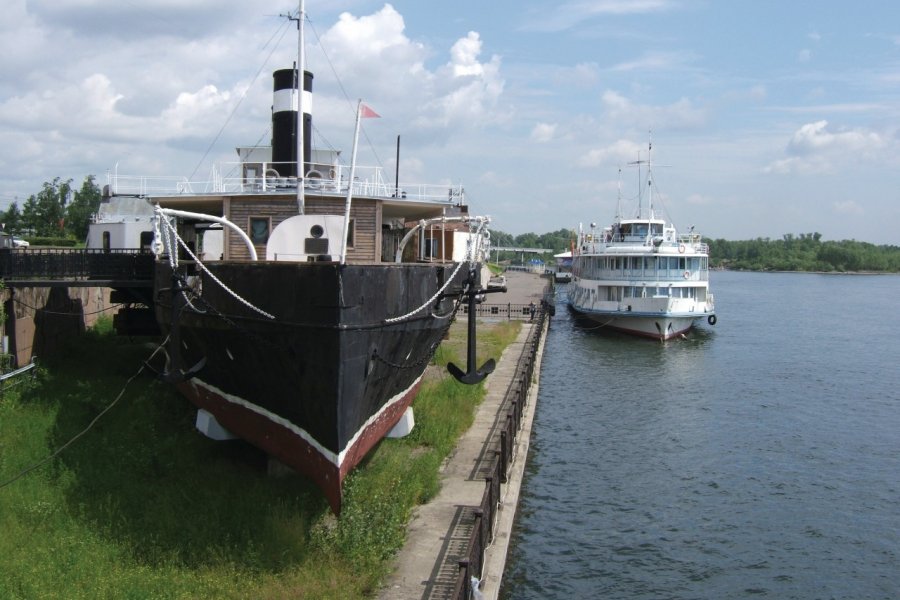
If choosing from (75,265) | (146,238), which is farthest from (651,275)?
(75,265)

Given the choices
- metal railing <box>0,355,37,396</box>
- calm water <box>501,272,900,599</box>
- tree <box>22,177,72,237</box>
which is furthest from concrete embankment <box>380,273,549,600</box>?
tree <box>22,177,72,237</box>

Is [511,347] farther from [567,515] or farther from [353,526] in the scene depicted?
[353,526]

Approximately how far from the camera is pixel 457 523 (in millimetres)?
12000

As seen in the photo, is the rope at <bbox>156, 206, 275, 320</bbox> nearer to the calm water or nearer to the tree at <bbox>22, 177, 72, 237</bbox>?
the calm water

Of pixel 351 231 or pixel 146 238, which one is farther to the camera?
pixel 146 238

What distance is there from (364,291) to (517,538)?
6460mm

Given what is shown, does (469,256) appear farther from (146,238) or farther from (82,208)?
(82,208)

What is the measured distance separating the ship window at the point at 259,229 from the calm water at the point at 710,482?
7609 mm

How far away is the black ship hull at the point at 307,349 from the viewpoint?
10.3 meters

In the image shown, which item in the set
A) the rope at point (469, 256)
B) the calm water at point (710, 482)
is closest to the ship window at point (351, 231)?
the rope at point (469, 256)

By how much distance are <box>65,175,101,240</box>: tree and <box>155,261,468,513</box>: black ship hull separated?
58120mm

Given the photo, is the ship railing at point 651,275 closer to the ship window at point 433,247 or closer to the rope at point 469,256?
the ship window at point 433,247

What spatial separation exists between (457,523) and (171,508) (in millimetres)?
4354

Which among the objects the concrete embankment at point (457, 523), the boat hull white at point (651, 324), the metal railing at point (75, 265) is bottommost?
the concrete embankment at point (457, 523)
